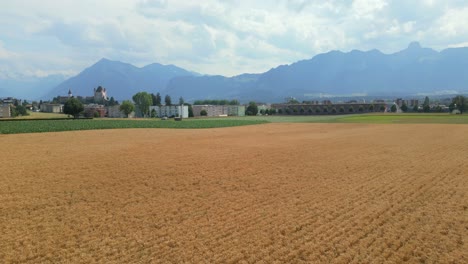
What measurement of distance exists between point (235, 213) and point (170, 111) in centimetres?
18489

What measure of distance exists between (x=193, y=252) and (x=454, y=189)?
12.7 m

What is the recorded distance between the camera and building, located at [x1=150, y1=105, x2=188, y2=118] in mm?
180375

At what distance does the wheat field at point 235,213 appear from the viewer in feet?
30.7

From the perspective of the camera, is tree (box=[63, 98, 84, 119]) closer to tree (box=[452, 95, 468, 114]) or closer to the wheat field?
the wheat field

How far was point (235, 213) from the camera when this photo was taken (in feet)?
41.7

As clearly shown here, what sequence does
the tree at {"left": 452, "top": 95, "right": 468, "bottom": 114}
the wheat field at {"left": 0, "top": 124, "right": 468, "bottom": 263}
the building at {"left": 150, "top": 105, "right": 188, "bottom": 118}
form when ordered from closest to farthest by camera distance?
1. the wheat field at {"left": 0, "top": 124, "right": 468, "bottom": 263}
2. the tree at {"left": 452, "top": 95, "right": 468, "bottom": 114}
3. the building at {"left": 150, "top": 105, "right": 188, "bottom": 118}

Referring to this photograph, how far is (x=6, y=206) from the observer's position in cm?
1365

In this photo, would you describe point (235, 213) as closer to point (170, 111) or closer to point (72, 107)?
point (72, 107)

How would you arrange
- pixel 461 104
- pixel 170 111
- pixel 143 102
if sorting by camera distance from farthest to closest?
pixel 170 111 → pixel 143 102 → pixel 461 104

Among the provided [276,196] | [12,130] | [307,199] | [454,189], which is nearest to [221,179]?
[276,196]

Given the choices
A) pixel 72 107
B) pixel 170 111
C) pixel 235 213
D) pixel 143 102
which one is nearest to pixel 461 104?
pixel 170 111

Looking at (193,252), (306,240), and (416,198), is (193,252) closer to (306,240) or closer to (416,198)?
(306,240)

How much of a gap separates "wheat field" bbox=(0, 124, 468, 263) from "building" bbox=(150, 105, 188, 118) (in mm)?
158160

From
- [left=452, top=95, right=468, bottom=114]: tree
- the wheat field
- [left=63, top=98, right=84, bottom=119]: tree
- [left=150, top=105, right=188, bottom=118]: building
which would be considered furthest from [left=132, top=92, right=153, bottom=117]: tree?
the wheat field
